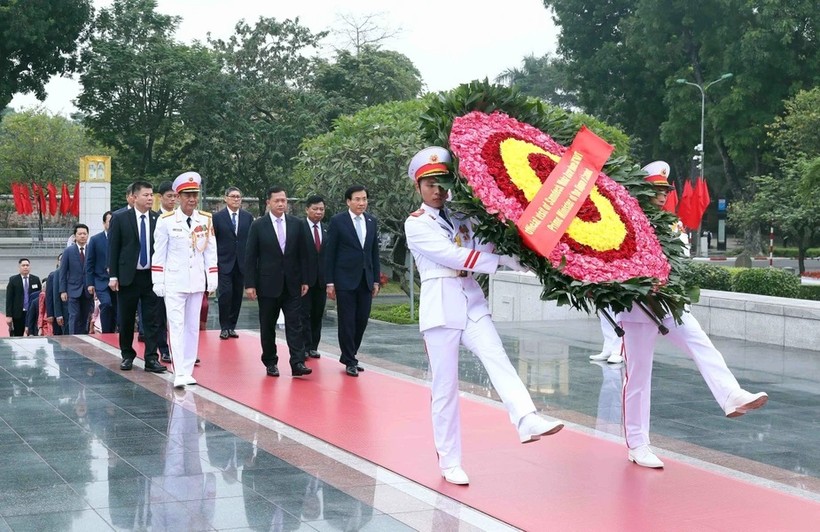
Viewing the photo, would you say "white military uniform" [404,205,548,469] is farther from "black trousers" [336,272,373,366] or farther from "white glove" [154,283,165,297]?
"white glove" [154,283,165,297]

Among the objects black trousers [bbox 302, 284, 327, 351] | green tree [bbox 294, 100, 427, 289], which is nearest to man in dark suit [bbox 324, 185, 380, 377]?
black trousers [bbox 302, 284, 327, 351]

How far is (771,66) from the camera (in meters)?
38.5

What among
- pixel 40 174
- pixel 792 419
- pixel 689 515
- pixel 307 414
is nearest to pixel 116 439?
pixel 307 414

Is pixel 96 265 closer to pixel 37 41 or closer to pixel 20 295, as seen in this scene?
pixel 20 295

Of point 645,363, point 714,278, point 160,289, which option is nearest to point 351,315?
point 160,289

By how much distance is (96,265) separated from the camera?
492 inches

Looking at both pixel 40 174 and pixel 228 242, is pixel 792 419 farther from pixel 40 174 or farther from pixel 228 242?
pixel 40 174

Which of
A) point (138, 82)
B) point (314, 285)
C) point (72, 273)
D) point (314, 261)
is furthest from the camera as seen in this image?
point (138, 82)

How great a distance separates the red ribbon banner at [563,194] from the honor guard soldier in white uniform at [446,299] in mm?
240

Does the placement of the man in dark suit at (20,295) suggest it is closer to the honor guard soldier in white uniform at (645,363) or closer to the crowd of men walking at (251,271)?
the crowd of men walking at (251,271)

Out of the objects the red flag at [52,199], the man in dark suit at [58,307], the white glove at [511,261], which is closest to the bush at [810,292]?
the man in dark suit at [58,307]

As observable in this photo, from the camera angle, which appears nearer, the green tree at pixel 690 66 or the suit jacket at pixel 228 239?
the suit jacket at pixel 228 239

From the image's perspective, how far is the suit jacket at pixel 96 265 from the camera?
12469mm

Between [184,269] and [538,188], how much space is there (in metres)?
4.53
